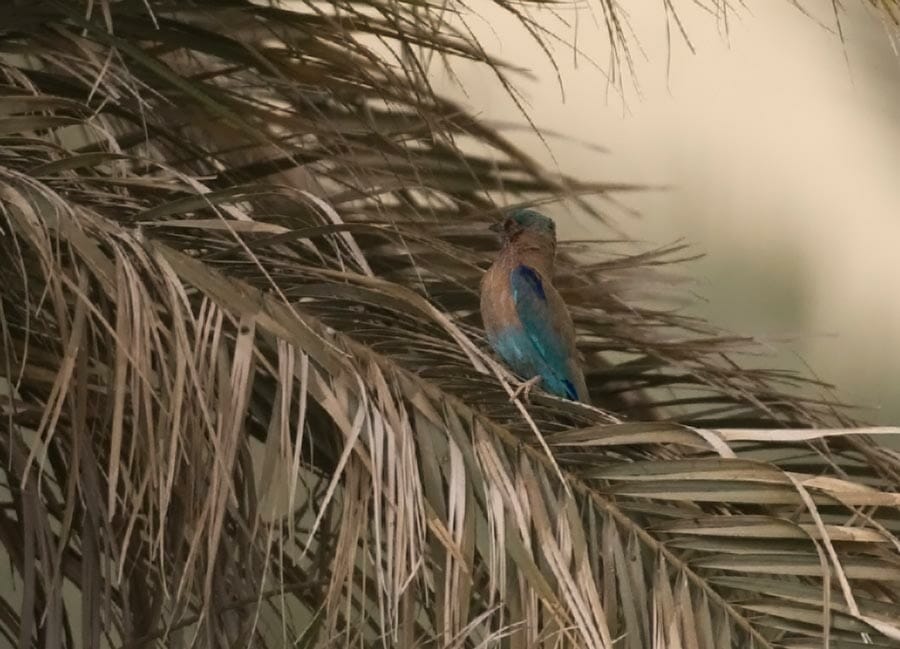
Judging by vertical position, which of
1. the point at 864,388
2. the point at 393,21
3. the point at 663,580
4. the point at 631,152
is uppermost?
the point at 631,152

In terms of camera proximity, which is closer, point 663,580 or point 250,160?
point 663,580

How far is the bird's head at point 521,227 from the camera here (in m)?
1.58

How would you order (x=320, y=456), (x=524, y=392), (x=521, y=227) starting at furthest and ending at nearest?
(x=521, y=227) < (x=320, y=456) < (x=524, y=392)

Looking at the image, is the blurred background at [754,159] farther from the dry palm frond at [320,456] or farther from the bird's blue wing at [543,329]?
the dry palm frond at [320,456]

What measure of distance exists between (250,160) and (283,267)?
55 centimetres

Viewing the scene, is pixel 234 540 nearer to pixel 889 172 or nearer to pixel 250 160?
pixel 250 160

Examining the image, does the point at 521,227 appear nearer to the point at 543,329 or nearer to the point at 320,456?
the point at 543,329

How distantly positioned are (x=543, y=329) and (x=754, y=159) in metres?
1.23

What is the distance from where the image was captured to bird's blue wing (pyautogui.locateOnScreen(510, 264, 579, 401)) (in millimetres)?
1446

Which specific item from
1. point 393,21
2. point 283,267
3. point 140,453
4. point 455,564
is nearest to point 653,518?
point 455,564

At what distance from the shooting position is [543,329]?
146cm

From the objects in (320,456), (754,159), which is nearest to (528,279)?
(320,456)

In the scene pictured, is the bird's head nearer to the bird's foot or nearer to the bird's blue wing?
the bird's blue wing

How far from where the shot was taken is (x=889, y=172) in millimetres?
2602
